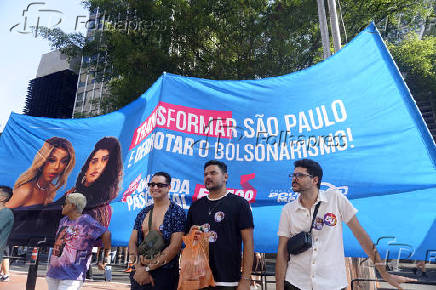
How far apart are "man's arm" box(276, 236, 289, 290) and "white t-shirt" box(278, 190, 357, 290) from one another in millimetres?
34

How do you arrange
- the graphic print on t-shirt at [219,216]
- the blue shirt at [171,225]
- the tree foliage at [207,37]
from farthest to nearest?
1. the tree foliage at [207,37]
2. the blue shirt at [171,225]
3. the graphic print on t-shirt at [219,216]

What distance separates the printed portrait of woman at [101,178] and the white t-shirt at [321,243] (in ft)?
7.22

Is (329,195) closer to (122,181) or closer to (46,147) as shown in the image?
(122,181)

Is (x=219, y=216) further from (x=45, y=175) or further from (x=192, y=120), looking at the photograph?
(x=45, y=175)

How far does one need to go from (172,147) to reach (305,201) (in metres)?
1.57

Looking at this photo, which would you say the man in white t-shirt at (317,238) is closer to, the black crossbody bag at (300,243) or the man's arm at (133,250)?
the black crossbody bag at (300,243)

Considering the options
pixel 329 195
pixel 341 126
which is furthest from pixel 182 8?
pixel 329 195

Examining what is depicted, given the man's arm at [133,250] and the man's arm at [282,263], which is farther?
the man's arm at [133,250]

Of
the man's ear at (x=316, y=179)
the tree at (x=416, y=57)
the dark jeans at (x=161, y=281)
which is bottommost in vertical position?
the dark jeans at (x=161, y=281)

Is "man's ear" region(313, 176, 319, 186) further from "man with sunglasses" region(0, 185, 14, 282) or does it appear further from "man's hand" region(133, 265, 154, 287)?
"man with sunglasses" region(0, 185, 14, 282)

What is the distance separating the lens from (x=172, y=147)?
151 inches

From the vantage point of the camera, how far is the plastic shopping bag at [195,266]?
2.71 metres

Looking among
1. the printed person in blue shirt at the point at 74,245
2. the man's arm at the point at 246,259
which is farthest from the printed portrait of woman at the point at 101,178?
the man's arm at the point at 246,259

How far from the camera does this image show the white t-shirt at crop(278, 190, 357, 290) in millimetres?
2586
